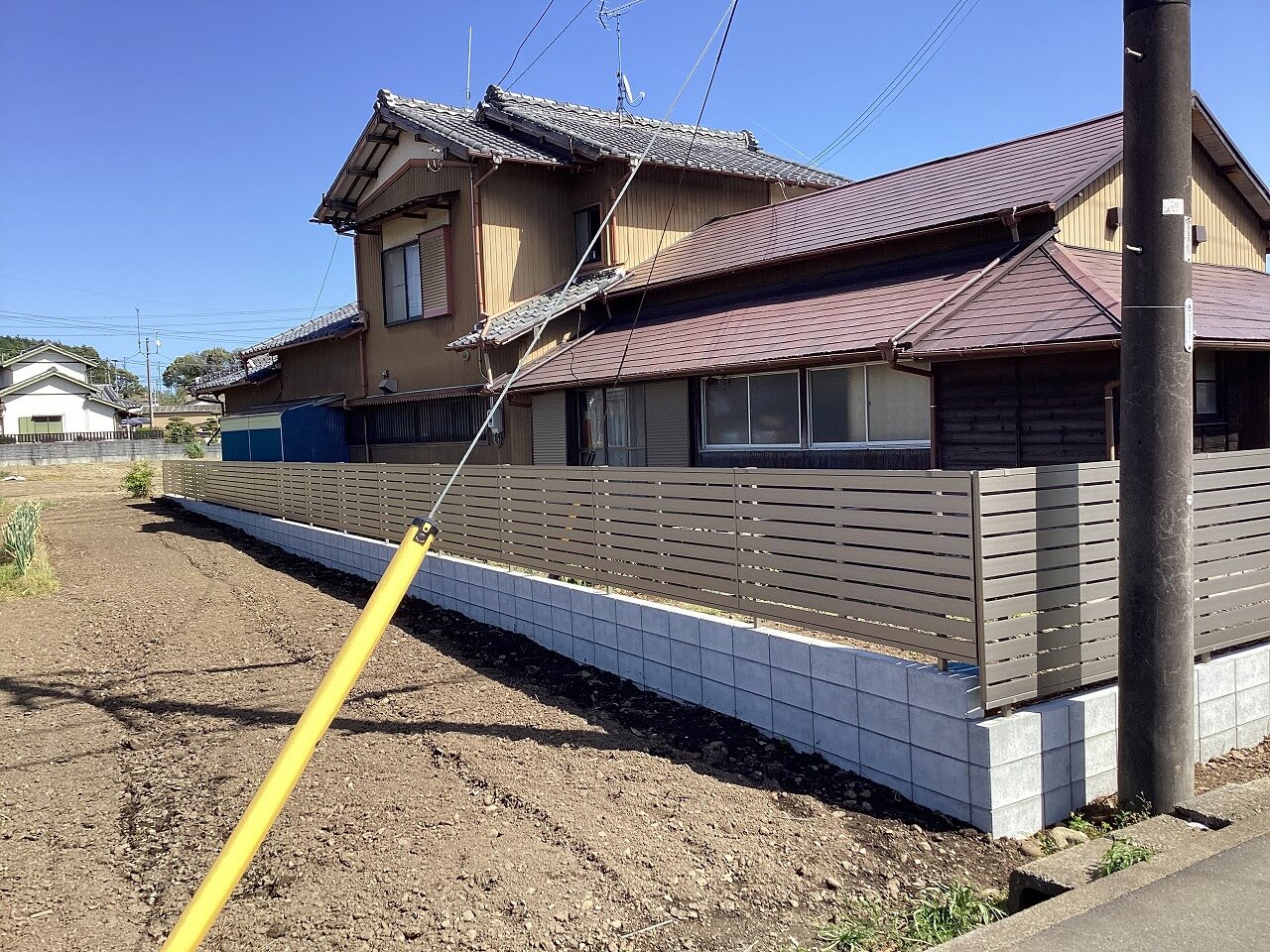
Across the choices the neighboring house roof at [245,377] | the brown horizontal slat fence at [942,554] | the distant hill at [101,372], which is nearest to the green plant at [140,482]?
the neighboring house roof at [245,377]

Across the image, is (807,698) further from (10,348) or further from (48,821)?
(10,348)

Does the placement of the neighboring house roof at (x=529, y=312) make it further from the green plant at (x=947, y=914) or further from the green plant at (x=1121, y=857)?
the green plant at (x=1121, y=857)

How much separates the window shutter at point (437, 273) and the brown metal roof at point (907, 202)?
341 centimetres

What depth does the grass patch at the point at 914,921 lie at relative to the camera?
3.69 meters

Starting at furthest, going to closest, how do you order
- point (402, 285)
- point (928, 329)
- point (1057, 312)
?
point (402, 285)
point (928, 329)
point (1057, 312)

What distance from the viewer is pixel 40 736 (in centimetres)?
635

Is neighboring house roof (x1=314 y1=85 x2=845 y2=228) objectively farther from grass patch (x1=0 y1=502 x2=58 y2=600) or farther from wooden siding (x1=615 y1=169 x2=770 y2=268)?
grass patch (x1=0 y1=502 x2=58 y2=600)

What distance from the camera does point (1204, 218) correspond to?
12.1m

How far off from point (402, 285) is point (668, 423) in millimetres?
7844

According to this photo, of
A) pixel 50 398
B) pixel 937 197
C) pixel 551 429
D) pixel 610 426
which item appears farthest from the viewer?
pixel 50 398

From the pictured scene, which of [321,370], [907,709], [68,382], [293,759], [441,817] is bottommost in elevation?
[441,817]

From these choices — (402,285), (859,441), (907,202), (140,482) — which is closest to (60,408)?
(140,482)

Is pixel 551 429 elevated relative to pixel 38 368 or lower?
lower

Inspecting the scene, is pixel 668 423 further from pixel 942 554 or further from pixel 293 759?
pixel 293 759
